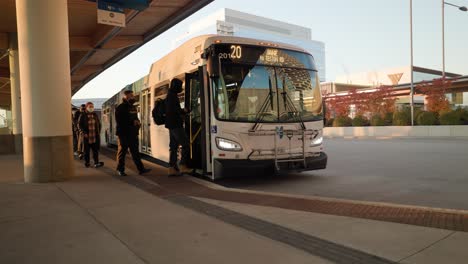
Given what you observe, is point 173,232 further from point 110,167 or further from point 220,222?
point 110,167

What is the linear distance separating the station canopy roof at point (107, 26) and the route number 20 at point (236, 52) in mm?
6496

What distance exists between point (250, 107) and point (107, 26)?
11.6 meters

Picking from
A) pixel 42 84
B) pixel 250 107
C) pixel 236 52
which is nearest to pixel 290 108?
pixel 250 107

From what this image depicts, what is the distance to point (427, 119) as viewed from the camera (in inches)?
1119

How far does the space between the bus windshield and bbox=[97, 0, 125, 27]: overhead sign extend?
551cm

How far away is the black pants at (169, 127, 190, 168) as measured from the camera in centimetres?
858

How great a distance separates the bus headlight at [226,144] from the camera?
7.50 metres

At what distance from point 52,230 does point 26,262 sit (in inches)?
39.4

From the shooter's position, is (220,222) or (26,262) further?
(220,222)

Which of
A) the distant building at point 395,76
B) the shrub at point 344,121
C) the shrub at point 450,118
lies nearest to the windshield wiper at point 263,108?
the shrub at point 450,118

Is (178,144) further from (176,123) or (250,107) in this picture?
(250,107)

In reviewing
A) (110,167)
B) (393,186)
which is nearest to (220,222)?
(393,186)

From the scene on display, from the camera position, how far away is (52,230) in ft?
15.1

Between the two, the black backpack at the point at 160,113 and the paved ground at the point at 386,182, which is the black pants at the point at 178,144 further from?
the paved ground at the point at 386,182
